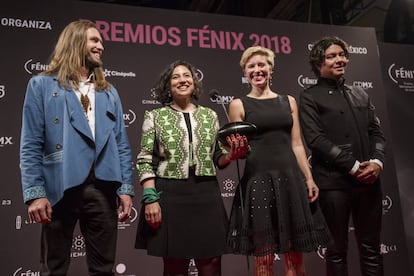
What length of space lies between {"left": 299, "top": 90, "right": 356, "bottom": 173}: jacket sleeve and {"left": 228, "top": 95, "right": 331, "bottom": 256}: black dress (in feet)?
0.60

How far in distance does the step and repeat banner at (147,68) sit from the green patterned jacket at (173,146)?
143 cm

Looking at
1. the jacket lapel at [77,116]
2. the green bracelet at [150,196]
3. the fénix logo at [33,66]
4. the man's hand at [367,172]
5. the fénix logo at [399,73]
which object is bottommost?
the green bracelet at [150,196]

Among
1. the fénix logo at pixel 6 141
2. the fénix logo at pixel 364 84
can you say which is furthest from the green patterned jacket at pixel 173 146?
the fénix logo at pixel 364 84

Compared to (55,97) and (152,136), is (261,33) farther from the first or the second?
(55,97)

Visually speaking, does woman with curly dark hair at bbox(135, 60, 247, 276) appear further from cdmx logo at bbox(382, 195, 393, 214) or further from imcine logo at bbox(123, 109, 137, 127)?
cdmx logo at bbox(382, 195, 393, 214)

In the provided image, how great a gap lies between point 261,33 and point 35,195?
119 inches

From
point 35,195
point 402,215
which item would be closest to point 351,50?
point 402,215

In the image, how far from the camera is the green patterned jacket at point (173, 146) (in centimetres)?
220

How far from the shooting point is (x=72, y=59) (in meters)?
2.04

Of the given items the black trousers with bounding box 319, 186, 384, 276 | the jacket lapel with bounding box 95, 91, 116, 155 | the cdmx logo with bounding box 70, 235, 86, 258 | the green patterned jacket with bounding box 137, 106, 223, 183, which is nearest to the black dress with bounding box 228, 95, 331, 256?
the black trousers with bounding box 319, 186, 384, 276

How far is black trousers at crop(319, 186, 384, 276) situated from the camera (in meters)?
2.36

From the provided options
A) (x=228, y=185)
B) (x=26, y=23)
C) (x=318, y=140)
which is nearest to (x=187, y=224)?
(x=318, y=140)

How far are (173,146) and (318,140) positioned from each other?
0.86 meters

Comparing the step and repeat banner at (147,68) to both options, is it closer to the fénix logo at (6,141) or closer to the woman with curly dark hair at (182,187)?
the fénix logo at (6,141)
